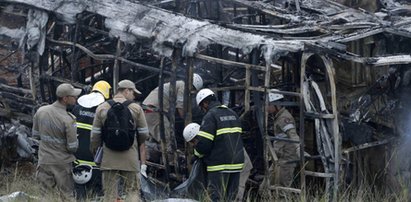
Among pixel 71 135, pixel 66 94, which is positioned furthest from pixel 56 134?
pixel 66 94

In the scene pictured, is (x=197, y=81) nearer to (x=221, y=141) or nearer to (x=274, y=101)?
(x=274, y=101)

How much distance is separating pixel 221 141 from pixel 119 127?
118 centimetres

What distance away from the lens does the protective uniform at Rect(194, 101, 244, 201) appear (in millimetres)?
10023

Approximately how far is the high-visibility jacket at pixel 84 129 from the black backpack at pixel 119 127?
28.0 inches

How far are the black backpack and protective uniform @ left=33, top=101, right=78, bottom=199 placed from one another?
0.70 metres

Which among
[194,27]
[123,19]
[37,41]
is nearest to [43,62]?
[37,41]

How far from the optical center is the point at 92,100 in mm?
10398

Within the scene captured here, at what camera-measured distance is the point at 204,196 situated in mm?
9992

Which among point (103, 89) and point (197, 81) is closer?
point (103, 89)

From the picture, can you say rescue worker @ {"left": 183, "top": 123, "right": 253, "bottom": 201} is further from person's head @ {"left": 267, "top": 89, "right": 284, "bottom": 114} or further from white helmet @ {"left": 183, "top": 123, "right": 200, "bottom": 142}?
person's head @ {"left": 267, "top": 89, "right": 284, "bottom": 114}

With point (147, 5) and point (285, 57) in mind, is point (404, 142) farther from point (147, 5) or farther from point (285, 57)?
point (147, 5)

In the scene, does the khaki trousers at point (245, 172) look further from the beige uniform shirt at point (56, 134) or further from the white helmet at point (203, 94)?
the beige uniform shirt at point (56, 134)

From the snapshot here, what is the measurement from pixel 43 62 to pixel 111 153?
3.27 meters

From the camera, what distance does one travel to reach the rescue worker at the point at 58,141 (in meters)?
10.2
